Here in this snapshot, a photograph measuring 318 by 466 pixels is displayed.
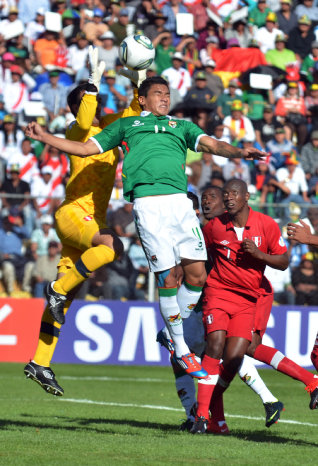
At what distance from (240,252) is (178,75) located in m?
12.4

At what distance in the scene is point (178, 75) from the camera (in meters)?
20.8

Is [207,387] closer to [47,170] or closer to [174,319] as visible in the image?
[174,319]

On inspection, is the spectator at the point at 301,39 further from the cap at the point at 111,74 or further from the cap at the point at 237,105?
the cap at the point at 111,74

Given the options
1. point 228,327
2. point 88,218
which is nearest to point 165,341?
point 228,327

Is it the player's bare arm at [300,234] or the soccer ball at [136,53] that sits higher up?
the soccer ball at [136,53]

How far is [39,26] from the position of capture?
21562 mm

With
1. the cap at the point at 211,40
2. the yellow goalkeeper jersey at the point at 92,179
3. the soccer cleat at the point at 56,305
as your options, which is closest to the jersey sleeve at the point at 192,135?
the yellow goalkeeper jersey at the point at 92,179

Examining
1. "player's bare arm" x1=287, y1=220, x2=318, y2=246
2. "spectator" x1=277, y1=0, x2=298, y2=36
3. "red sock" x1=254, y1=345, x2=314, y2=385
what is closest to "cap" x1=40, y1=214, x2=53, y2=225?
"red sock" x1=254, y1=345, x2=314, y2=385

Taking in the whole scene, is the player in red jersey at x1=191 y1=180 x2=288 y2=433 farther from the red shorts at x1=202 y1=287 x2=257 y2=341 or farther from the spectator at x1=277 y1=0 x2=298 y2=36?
the spectator at x1=277 y1=0 x2=298 y2=36

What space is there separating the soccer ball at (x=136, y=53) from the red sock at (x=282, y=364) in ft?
9.86

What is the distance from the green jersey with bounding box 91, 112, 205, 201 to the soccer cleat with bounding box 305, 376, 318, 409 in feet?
6.55

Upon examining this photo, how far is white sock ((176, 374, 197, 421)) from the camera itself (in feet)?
29.8

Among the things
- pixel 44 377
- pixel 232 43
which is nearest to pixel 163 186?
pixel 44 377

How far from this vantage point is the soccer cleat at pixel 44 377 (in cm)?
855
